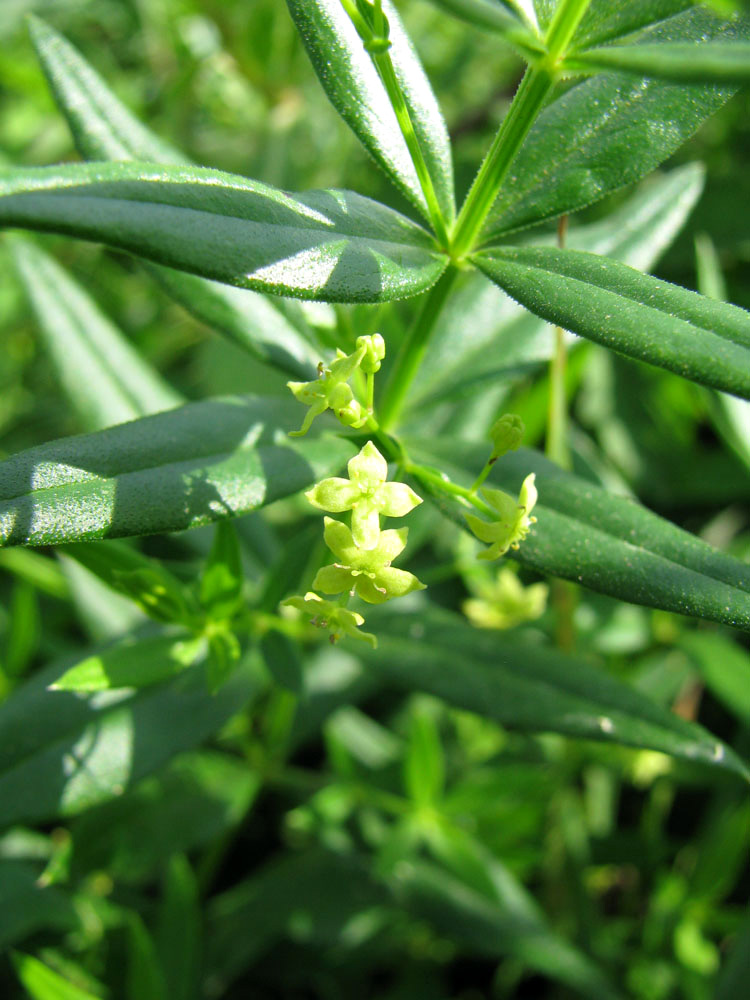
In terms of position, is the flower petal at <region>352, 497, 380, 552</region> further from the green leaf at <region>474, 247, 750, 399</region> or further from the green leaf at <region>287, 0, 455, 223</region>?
the green leaf at <region>287, 0, 455, 223</region>

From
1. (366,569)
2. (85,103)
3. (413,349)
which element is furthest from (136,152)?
(366,569)

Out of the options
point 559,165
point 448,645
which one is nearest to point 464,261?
point 559,165

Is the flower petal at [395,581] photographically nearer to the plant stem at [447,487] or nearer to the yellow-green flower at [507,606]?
the plant stem at [447,487]

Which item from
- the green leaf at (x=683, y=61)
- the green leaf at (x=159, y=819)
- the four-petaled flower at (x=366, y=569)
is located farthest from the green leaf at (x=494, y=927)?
the green leaf at (x=683, y=61)

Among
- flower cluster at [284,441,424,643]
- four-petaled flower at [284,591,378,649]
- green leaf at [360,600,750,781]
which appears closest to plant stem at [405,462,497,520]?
flower cluster at [284,441,424,643]

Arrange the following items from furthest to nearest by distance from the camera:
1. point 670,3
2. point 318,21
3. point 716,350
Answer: point 318,21 → point 670,3 → point 716,350

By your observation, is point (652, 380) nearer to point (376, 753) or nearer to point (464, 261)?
point (376, 753)
